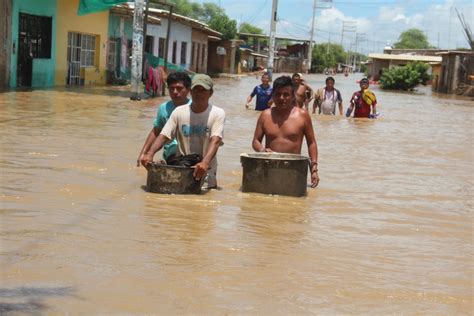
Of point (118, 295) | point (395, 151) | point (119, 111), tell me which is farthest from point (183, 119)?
point (119, 111)

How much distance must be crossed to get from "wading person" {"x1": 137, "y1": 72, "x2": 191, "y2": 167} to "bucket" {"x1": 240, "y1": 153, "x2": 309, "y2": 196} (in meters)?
0.71

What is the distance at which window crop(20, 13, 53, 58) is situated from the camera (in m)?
21.0

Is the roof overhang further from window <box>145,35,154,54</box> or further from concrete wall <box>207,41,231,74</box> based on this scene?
concrete wall <box>207,41,231,74</box>

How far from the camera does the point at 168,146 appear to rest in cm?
689

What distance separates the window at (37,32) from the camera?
21003mm

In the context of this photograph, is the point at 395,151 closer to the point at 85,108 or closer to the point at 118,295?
the point at 85,108

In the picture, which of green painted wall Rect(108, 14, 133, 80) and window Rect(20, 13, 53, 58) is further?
green painted wall Rect(108, 14, 133, 80)

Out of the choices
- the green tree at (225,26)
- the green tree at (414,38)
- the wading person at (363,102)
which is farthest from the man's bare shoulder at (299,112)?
the green tree at (414,38)

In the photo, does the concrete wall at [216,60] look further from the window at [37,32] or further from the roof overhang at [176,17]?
the window at [37,32]

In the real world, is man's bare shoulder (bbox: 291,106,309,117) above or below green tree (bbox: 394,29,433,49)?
below

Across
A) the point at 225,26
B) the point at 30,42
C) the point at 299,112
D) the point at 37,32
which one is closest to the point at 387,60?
the point at 225,26

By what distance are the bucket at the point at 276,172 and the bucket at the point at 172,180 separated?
0.56 meters

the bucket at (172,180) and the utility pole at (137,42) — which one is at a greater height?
the utility pole at (137,42)

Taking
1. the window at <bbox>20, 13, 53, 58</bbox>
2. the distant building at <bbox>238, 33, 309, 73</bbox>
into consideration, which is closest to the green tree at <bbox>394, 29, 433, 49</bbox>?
the distant building at <bbox>238, 33, 309, 73</bbox>
